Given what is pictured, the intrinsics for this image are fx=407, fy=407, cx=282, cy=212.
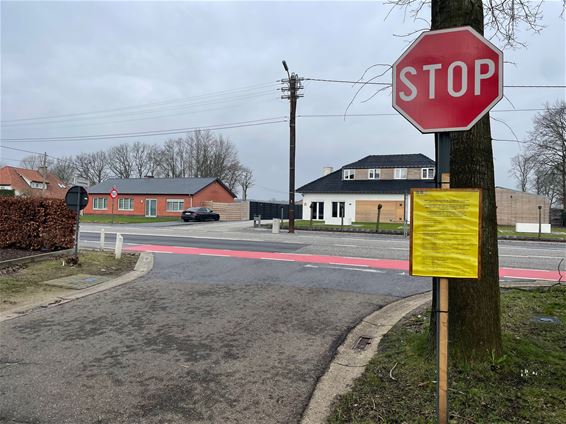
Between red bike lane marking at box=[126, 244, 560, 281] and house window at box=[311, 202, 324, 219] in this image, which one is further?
house window at box=[311, 202, 324, 219]

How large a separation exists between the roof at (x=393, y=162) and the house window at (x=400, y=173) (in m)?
0.38

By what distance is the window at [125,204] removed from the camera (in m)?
51.7

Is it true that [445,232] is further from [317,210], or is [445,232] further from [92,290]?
[317,210]

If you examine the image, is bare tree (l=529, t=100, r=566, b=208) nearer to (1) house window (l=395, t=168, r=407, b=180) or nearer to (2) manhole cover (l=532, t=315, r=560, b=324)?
(1) house window (l=395, t=168, r=407, b=180)

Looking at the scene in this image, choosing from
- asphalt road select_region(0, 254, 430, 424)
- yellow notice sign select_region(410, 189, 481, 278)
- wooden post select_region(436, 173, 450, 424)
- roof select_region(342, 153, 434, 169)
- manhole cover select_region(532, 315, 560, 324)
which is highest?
roof select_region(342, 153, 434, 169)

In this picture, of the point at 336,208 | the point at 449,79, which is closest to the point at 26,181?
the point at 336,208

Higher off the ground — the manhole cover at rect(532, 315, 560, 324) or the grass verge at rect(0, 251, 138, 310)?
the manhole cover at rect(532, 315, 560, 324)

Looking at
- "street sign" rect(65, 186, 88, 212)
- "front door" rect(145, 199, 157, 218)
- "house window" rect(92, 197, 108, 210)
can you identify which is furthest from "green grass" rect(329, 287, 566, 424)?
"house window" rect(92, 197, 108, 210)

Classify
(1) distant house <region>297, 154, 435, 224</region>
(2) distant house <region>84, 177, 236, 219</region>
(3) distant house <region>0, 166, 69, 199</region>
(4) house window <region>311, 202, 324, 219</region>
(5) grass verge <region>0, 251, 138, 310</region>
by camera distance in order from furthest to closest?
(3) distant house <region>0, 166, 69, 199</region>, (2) distant house <region>84, 177, 236, 219</region>, (4) house window <region>311, 202, 324, 219</region>, (1) distant house <region>297, 154, 435, 224</region>, (5) grass verge <region>0, 251, 138, 310</region>

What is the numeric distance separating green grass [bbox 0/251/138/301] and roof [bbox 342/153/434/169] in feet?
105

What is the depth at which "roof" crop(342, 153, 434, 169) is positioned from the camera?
3916 cm

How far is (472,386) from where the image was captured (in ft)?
11.1

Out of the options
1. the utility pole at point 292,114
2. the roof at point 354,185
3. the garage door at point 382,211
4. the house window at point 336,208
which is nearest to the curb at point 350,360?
the utility pole at point 292,114

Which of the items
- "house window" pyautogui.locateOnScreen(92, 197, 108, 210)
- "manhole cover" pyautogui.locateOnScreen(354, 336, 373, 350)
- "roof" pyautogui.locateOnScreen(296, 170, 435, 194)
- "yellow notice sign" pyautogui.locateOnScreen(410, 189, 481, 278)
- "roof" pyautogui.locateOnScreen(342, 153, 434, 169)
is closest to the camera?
"yellow notice sign" pyautogui.locateOnScreen(410, 189, 481, 278)
